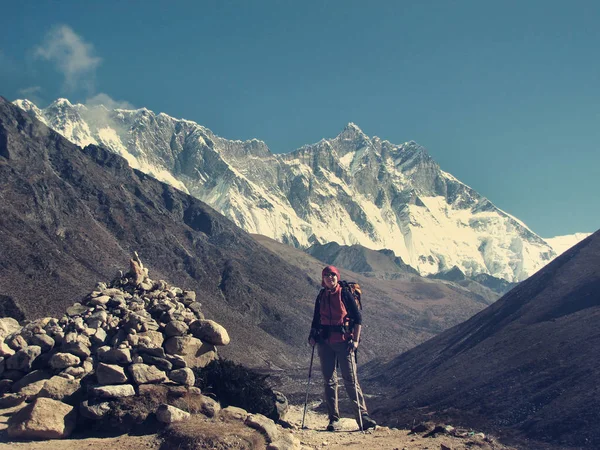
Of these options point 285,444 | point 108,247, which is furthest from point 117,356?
point 108,247

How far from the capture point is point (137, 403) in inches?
440

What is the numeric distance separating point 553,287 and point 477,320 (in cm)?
1203

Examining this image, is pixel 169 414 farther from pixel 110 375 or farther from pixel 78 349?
pixel 78 349

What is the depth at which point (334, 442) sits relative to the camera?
39.7 ft

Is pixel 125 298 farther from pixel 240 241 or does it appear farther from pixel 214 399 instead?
pixel 240 241

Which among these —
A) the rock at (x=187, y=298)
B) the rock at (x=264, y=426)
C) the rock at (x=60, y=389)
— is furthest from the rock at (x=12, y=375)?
the rock at (x=264, y=426)

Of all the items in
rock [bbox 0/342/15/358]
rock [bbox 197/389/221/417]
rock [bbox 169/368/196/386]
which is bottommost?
rock [bbox 197/389/221/417]

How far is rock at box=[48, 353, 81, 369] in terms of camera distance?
1303cm

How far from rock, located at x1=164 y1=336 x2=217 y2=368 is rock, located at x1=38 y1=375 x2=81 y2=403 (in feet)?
7.28

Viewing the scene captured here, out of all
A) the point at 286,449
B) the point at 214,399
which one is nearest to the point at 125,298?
the point at 214,399

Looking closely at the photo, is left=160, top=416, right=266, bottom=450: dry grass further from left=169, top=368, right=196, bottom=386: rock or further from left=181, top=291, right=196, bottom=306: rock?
left=181, top=291, right=196, bottom=306: rock

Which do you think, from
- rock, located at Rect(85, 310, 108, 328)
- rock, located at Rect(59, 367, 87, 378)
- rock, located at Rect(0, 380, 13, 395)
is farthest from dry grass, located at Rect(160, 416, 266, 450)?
rock, located at Rect(0, 380, 13, 395)

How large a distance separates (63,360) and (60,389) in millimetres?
1309

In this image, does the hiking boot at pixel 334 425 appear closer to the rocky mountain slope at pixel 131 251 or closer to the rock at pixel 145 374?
the rock at pixel 145 374
